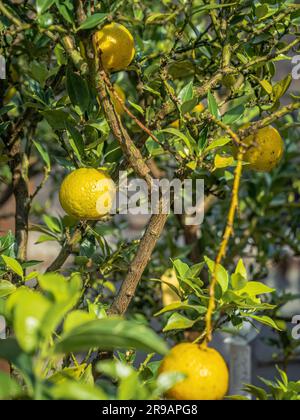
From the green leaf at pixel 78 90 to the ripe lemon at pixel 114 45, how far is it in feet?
0.13

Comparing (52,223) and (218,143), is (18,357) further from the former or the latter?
(52,223)

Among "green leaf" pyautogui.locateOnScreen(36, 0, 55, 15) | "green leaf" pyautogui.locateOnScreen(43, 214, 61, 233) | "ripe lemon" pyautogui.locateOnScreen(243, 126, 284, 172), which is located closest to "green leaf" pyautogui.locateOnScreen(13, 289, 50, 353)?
"green leaf" pyautogui.locateOnScreen(36, 0, 55, 15)

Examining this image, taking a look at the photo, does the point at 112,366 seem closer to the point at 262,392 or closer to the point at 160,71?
the point at 262,392

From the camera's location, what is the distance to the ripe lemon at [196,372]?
0.61m

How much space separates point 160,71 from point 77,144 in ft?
0.50

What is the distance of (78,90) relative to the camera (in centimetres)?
93

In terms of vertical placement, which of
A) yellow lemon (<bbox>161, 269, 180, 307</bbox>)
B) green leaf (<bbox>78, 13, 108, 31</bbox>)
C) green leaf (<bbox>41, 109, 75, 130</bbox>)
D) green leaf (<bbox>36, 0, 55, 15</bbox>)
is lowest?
yellow lemon (<bbox>161, 269, 180, 307</bbox>)

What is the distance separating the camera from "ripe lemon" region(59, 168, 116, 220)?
2.93 ft

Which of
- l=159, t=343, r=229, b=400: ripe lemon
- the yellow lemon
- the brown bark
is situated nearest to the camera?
l=159, t=343, r=229, b=400: ripe lemon

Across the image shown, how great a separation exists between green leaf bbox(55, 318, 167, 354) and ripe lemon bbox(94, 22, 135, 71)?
1.54 ft

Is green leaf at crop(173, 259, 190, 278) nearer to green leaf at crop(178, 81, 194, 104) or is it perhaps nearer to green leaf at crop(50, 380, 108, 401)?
green leaf at crop(178, 81, 194, 104)

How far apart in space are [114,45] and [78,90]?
0.08m

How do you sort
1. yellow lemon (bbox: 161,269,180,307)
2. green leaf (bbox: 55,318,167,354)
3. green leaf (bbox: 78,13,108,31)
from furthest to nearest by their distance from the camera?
yellow lemon (bbox: 161,269,180,307), green leaf (bbox: 78,13,108,31), green leaf (bbox: 55,318,167,354)

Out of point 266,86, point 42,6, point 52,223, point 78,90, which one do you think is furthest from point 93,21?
point 52,223
